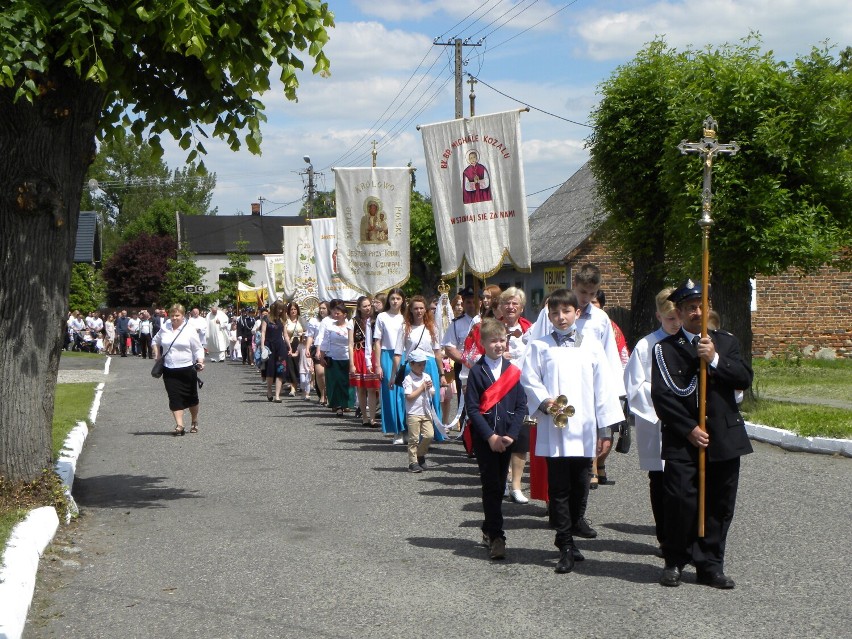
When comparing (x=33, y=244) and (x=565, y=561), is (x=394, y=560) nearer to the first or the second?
(x=565, y=561)

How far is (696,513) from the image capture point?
6.47m

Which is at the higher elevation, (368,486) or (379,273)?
(379,273)

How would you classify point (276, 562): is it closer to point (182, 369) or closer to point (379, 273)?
point (182, 369)

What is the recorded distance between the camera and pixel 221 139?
9.01 meters

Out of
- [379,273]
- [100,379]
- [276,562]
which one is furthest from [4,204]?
[100,379]

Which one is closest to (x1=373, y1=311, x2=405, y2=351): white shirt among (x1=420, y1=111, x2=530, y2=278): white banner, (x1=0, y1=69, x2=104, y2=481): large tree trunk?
(x1=420, y1=111, x2=530, y2=278): white banner

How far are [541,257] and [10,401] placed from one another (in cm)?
2920

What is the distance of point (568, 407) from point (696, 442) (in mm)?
862

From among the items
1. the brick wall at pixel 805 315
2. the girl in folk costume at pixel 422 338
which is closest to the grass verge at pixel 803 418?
the girl in folk costume at pixel 422 338

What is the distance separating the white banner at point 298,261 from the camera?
3031cm

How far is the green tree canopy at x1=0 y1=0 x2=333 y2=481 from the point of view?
25.8ft

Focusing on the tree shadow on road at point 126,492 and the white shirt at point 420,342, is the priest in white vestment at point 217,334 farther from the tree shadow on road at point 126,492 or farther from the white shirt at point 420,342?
the tree shadow on road at point 126,492

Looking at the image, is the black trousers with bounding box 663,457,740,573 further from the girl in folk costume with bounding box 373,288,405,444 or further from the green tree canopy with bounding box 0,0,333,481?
the girl in folk costume with bounding box 373,288,405,444

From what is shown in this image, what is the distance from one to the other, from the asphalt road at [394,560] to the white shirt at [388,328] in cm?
237
